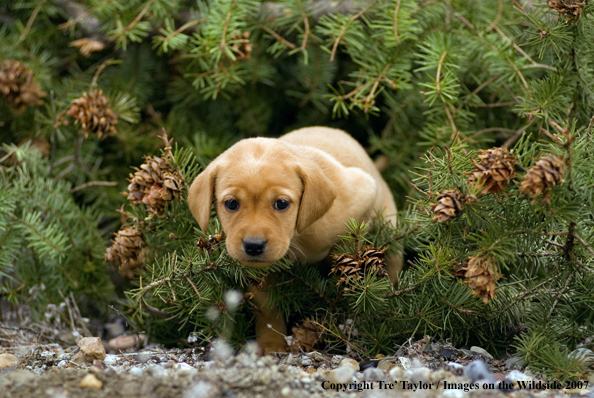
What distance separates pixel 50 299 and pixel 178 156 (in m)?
1.23

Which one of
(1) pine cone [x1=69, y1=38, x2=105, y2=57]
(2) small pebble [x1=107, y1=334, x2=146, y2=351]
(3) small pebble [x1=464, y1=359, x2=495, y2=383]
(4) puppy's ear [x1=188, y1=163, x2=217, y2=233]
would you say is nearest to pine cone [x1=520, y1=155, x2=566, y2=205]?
(3) small pebble [x1=464, y1=359, x2=495, y2=383]

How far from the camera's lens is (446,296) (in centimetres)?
261

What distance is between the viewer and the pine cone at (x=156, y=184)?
2852 millimetres

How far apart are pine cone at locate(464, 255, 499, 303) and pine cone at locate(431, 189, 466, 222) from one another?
186 millimetres

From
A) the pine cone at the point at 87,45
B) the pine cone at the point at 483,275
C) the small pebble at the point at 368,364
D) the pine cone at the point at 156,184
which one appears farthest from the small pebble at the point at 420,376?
the pine cone at the point at 87,45

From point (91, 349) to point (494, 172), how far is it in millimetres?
1914

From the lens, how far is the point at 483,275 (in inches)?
86.4

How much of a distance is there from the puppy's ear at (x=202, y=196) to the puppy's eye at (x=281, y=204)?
0.32 meters

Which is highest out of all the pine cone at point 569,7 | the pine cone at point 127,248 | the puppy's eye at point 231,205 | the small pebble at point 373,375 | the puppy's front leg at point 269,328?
the pine cone at point 569,7

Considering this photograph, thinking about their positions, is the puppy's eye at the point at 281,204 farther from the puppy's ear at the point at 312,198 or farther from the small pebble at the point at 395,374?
the small pebble at the point at 395,374

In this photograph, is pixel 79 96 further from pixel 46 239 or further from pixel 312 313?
pixel 312 313

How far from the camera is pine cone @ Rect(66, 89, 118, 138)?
3492mm

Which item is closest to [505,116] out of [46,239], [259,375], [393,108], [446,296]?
[393,108]

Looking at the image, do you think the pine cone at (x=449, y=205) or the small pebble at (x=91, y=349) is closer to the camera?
the pine cone at (x=449, y=205)
